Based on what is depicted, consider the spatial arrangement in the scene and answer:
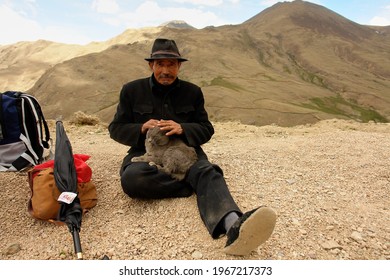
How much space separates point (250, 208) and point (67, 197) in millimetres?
2228

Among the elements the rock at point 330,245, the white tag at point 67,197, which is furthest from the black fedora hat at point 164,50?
the rock at point 330,245

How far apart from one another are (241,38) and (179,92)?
148 m

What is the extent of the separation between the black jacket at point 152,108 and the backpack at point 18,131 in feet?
5.10

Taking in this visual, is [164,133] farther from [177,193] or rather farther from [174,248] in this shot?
[174,248]

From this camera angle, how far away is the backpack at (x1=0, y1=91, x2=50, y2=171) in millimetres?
5180

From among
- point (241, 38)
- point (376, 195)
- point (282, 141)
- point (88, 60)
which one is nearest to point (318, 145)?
point (282, 141)

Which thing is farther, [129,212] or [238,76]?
[238,76]

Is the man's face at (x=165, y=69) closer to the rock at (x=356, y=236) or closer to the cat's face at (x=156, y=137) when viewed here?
the cat's face at (x=156, y=137)

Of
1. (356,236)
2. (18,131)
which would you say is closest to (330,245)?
(356,236)

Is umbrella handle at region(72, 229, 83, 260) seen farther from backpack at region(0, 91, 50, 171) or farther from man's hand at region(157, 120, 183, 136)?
backpack at region(0, 91, 50, 171)

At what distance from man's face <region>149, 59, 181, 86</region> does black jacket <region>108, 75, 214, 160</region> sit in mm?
220

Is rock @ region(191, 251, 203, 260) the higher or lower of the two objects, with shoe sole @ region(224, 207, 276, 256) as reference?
lower

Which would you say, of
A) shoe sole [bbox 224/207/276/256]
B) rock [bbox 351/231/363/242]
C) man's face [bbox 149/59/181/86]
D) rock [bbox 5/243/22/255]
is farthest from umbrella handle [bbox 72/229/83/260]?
A: rock [bbox 351/231/363/242]

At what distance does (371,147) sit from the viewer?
7180 mm
